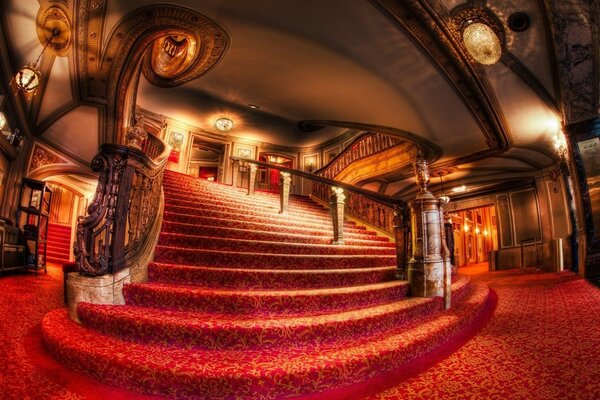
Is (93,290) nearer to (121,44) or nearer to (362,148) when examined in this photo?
(121,44)

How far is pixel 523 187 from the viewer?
31.3 ft

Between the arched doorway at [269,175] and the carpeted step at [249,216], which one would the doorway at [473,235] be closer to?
the arched doorway at [269,175]

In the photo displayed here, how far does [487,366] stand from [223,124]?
1077cm

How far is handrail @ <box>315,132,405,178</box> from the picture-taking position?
27.6 ft

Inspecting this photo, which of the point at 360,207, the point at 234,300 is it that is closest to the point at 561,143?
the point at 360,207

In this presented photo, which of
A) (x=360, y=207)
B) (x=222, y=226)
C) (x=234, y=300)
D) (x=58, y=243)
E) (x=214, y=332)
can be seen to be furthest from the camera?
(x=58, y=243)

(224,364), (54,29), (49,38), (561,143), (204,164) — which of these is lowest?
(224,364)

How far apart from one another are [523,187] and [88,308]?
38.5 feet

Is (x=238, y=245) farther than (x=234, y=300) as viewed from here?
Yes

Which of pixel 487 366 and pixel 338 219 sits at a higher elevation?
pixel 338 219

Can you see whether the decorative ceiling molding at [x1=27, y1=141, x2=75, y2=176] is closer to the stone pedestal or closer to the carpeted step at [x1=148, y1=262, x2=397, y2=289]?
the stone pedestal

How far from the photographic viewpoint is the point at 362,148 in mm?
9305

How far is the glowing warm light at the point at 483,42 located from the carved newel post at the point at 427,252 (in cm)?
250

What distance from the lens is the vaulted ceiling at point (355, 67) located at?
455 centimetres
